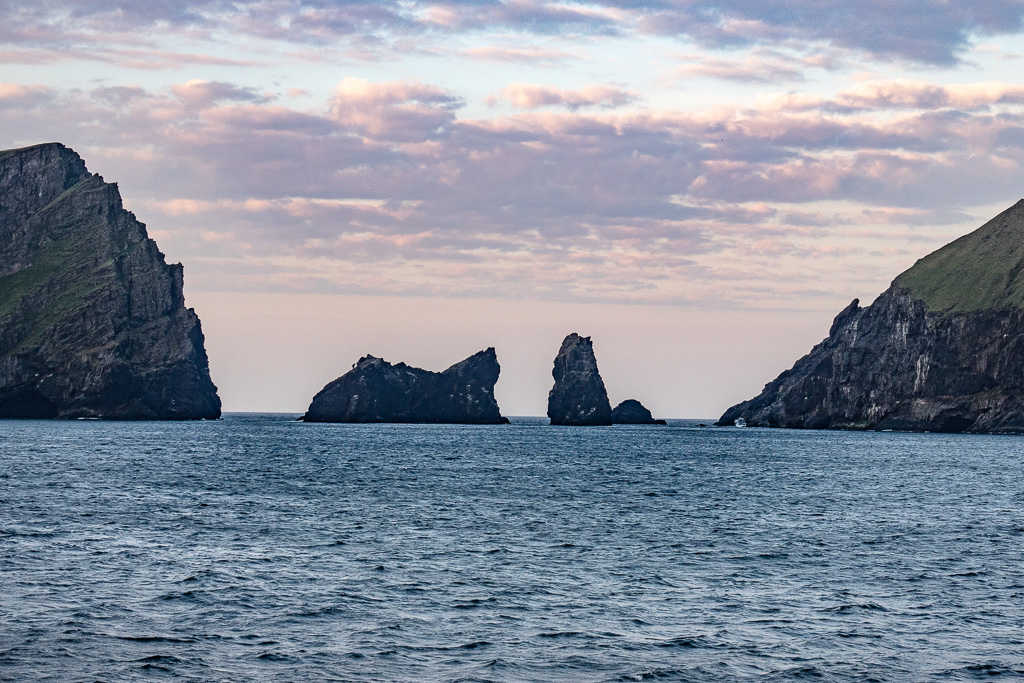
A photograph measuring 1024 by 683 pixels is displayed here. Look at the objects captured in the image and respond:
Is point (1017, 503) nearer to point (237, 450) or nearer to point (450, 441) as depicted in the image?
point (237, 450)

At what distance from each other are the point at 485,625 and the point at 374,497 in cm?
4487

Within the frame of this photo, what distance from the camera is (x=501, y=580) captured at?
44219 mm

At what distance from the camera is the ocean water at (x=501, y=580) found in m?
31.2

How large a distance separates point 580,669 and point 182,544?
28176 mm

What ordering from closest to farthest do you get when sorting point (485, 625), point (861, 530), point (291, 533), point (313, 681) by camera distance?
point (313, 681)
point (485, 625)
point (291, 533)
point (861, 530)

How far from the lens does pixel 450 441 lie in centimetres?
19325

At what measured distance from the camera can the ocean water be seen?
31.2 meters

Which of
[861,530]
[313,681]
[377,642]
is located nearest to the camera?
[313,681]

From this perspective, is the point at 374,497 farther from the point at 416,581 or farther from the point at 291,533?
the point at 416,581

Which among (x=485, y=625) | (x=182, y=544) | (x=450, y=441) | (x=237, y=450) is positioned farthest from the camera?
A: (x=450, y=441)

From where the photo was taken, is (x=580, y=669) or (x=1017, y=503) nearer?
(x=580, y=669)

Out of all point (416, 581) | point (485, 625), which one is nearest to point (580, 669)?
point (485, 625)

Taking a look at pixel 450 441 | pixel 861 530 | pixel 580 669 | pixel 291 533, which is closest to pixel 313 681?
pixel 580 669

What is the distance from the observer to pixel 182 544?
52188mm
